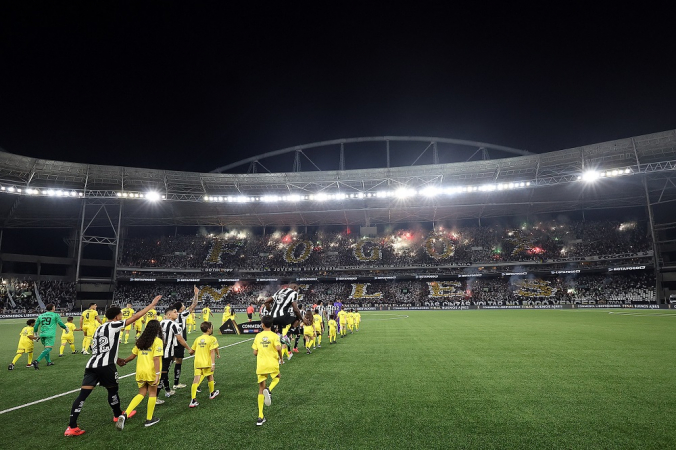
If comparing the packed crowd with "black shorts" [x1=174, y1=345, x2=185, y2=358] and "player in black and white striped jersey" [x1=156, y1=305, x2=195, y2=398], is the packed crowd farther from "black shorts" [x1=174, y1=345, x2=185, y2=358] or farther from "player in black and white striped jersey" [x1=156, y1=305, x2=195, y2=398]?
"player in black and white striped jersey" [x1=156, y1=305, x2=195, y2=398]

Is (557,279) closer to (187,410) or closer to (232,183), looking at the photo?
(232,183)

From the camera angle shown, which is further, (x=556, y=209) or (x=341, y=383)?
(x=556, y=209)

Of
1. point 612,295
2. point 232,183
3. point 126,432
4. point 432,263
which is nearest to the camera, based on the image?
point 126,432

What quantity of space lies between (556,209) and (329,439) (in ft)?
191

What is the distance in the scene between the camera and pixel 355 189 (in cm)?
4741

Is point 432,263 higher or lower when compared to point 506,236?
lower

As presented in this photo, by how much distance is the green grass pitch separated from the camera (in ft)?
16.4

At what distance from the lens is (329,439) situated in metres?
4.98

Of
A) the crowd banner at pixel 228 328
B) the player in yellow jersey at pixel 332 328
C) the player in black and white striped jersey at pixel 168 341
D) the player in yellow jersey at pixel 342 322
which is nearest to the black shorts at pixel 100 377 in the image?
the player in black and white striped jersey at pixel 168 341

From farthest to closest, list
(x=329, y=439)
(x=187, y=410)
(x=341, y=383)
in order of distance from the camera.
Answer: (x=341, y=383) < (x=187, y=410) < (x=329, y=439)

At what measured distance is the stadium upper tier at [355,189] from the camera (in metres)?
37.0

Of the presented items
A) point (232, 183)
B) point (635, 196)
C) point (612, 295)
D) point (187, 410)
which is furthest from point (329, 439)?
point (635, 196)

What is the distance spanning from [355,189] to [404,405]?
137 ft

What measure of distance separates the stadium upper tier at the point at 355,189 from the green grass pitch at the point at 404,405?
103ft
